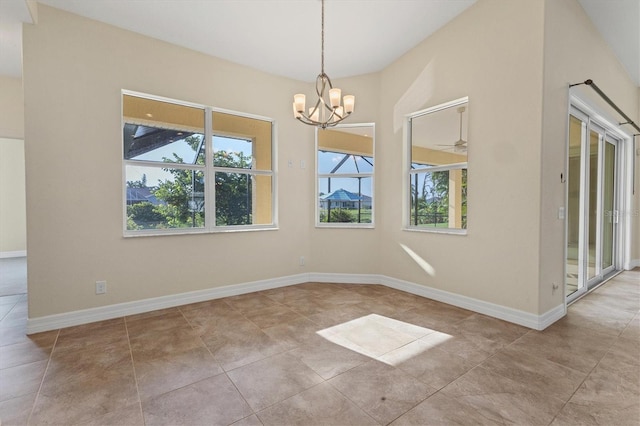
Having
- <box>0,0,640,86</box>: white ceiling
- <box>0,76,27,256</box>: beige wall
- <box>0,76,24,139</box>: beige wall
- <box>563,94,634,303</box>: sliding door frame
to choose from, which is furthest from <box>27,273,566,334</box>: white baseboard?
<box>0,76,27,256</box>: beige wall

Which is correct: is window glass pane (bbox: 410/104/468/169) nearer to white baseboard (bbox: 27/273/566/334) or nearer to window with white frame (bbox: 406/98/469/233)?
window with white frame (bbox: 406/98/469/233)

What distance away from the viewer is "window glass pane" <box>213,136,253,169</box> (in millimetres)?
3939

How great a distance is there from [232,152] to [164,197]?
1050 millimetres

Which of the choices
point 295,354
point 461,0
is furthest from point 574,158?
point 295,354

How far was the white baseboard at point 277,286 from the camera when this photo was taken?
2893 millimetres

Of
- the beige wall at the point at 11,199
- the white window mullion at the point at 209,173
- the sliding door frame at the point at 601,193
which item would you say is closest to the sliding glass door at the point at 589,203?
the sliding door frame at the point at 601,193

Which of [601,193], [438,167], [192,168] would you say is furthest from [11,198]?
[601,193]

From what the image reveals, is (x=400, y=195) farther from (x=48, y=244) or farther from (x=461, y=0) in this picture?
(x=48, y=244)

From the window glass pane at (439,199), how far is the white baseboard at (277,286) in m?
0.87

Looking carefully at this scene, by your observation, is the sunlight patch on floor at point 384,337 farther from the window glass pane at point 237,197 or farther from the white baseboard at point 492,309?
the window glass pane at point 237,197

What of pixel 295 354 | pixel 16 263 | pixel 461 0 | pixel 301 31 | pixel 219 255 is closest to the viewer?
pixel 295 354

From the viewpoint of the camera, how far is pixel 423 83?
3865 mm

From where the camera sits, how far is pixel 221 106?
12.8 feet

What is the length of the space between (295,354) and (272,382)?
403mm
